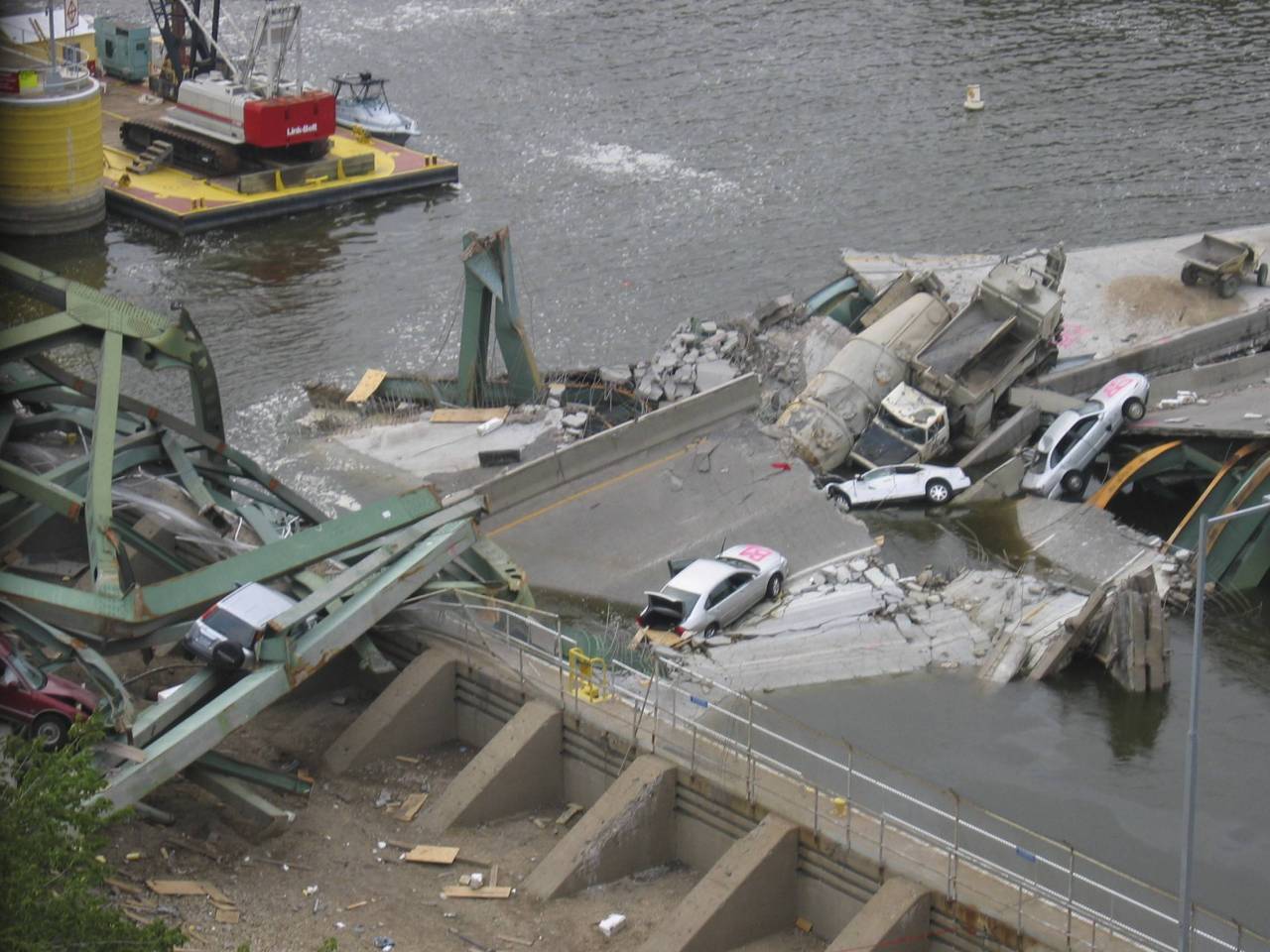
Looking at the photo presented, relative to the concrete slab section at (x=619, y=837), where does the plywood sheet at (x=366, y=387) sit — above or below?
below

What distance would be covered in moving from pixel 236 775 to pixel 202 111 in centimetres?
3780

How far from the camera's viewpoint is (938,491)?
37.1 metres

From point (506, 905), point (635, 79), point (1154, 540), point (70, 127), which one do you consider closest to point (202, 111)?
point (70, 127)

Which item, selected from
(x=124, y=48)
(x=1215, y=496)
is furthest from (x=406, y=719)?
(x=124, y=48)

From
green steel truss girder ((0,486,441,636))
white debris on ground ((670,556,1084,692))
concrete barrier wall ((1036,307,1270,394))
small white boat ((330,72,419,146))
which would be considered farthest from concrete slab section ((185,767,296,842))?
small white boat ((330,72,419,146))

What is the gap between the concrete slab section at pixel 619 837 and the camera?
910 inches

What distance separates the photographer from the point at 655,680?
2472 centimetres

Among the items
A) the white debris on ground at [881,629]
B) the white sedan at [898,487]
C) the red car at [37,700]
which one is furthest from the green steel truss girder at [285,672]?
the white sedan at [898,487]

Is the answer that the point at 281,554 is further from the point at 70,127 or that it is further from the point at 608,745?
the point at 70,127

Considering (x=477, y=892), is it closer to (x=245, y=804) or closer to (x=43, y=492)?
(x=245, y=804)

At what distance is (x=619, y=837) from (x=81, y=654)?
7.15 m

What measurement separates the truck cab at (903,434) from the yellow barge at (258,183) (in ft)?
81.0

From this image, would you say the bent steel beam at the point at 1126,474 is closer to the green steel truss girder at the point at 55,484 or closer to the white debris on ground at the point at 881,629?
the white debris on ground at the point at 881,629

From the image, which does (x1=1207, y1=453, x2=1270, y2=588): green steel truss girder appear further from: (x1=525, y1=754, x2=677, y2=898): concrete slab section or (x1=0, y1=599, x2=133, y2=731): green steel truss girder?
(x1=0, y1=599, x2=133, y2=731): green steel truss girder
